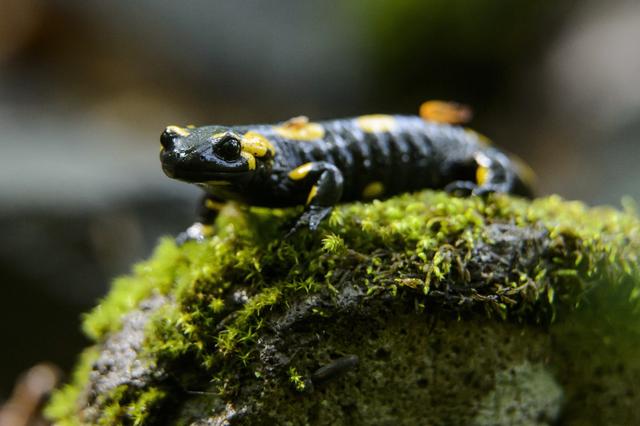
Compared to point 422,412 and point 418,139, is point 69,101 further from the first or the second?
point 422,412

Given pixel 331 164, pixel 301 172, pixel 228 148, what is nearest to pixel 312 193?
pixel 301 172

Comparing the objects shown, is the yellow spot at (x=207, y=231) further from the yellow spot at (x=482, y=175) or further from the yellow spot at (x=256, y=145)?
the yellow spot at (x=482, y=175)

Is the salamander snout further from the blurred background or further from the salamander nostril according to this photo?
the blurred background

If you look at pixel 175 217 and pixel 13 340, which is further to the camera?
pixel 175 217

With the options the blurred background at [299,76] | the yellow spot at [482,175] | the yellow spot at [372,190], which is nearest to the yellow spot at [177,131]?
the yellow spot at [372,190]

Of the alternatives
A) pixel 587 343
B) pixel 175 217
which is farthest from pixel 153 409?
pixel 175 217

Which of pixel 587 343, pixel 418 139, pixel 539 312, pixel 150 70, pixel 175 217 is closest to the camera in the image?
pixel 539 312
